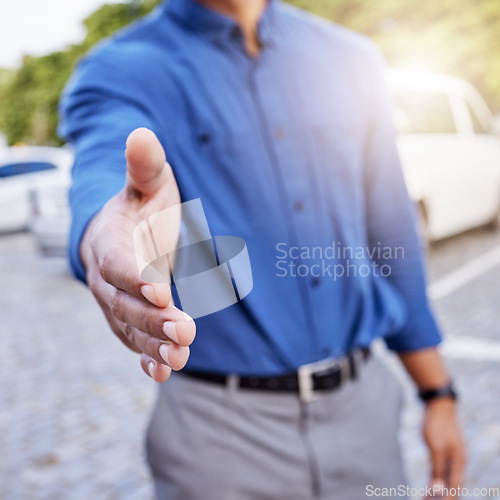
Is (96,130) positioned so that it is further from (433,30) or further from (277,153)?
(433,30)

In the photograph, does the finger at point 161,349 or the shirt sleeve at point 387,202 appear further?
the shirt sleeve at point 387,202

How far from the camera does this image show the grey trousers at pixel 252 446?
49.3 inches

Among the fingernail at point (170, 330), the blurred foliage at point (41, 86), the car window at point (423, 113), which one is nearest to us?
the fingernail at point (170, 330)

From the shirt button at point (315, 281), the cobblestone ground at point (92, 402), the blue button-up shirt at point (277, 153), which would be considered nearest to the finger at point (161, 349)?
the blue button-up shirt at point (277, 153)

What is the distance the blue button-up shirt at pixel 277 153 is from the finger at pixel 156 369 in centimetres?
48

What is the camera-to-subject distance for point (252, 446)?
50.1 inches

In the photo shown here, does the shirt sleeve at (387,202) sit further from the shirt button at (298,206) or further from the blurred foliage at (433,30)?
the blurred foliage at (433,30)

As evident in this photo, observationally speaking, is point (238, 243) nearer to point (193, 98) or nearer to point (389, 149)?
point (193, 98)

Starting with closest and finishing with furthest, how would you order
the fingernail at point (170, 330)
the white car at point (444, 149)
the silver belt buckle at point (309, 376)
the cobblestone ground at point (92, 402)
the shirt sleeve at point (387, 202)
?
the fingernail at point (170, 330) < the silver belt buckle at point (309, 376) < the shirt sleeve at point (387, 202) < the cobblestone ground at point (92, 402) < the white car at point (444, 149)

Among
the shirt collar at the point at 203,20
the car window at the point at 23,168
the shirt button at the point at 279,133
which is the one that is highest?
the shirt collar at the point at 203,20

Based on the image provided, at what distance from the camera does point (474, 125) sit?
22.4ft

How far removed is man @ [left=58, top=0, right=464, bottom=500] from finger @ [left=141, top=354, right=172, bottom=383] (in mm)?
487

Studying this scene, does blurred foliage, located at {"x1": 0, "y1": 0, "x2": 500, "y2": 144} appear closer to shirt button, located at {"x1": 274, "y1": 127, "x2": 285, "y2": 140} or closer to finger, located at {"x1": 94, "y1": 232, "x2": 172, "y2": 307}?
shirt button, located at {"x1": 274, "y1": 127, "x2": 285, "y2": 140}

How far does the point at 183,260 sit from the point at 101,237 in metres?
0.07
